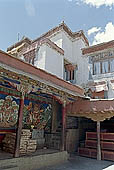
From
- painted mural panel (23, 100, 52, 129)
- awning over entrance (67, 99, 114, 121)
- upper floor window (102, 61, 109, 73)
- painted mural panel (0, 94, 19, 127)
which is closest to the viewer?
painted mural panel (0, 94, 19, 127)

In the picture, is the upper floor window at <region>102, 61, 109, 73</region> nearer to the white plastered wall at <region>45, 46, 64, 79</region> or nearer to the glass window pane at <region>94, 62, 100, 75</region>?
the glass window pane at <region>94, 62, 100, 75</region>

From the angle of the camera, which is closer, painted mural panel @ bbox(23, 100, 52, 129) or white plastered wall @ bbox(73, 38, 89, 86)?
painted mural panel @ bbox(23, 100, 52, 129)

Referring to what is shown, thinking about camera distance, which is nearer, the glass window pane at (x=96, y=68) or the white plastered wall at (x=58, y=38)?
the glass window pane at (x=96, y=68)

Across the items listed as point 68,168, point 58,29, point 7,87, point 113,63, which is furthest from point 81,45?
point 68,168

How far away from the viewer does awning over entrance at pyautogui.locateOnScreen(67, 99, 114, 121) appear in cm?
716

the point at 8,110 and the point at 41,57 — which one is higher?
the point at 41,57

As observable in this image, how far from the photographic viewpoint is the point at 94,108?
24.1 ft

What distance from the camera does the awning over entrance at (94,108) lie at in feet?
23.5

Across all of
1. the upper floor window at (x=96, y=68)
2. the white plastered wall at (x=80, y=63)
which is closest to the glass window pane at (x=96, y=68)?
the upper floor window at (x=96, y=68)

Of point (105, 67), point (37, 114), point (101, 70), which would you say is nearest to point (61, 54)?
point (101, 70)

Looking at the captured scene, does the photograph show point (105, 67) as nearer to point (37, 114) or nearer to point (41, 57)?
point (41, 57)

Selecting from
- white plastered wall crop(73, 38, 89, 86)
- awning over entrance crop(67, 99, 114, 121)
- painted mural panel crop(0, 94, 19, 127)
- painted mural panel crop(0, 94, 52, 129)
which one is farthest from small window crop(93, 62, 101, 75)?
painted mural panel crop(0, 94, 19, 127)

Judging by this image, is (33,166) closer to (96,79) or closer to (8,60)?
(8,60)

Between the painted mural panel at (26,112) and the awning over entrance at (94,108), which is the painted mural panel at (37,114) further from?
the awning over entrance at (94,108)
